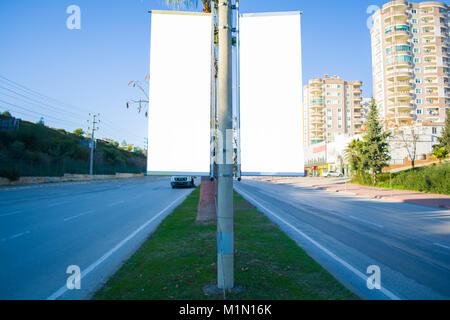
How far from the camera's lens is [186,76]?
389 centimetres

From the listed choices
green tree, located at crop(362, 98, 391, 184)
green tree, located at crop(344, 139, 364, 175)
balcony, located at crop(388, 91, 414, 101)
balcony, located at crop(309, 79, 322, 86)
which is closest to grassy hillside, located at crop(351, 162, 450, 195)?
green tree, located at crop(362, 98, 391, 184)

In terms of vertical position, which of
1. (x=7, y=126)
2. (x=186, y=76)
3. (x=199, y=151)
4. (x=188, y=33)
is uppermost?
(x=7, y=126)

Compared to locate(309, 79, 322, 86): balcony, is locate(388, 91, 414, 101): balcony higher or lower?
lower

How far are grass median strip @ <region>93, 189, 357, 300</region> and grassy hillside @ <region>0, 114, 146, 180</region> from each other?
32.8 metres

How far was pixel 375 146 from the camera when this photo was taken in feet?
106

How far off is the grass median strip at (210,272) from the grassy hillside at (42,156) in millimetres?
32766

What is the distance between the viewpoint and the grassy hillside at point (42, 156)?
3553 cm

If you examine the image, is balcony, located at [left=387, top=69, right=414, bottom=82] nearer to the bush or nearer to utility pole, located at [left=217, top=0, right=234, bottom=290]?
the bush

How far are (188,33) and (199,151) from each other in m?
1.60

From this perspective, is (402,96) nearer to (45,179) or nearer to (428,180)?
(428,180)

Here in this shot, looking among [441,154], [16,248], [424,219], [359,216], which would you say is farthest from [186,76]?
[441,154]

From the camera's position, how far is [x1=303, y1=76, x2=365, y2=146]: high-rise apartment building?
3787 inches
